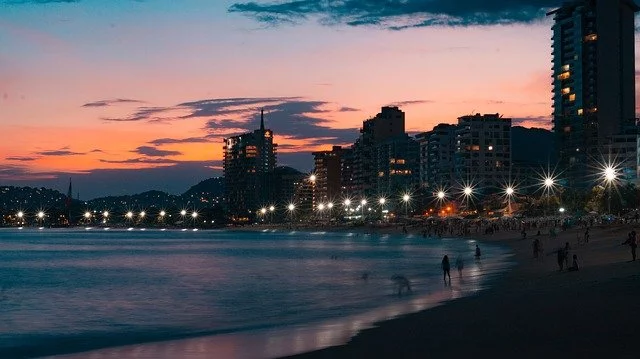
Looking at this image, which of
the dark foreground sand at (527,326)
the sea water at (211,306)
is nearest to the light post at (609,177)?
the sea water at (211,306)

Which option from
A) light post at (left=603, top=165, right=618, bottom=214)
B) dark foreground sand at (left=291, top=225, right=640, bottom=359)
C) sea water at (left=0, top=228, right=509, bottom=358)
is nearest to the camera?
dark foreground sand at (left=291, top=225, right=640, bottom=359)

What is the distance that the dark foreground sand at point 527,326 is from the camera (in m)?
16.0

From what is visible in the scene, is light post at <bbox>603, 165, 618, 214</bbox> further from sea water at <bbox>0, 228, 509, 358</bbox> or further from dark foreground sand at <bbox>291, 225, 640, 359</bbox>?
dark foreground sand at <bbox>291, 225, 640, 359</bbox>

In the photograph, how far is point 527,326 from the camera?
63.3 ft

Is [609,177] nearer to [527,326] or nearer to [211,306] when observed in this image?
[211,306]

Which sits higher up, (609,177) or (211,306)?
(609,177)

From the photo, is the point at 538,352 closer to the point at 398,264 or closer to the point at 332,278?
the point at 332,278

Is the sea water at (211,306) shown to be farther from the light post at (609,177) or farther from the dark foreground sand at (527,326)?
the light post at (609,177)

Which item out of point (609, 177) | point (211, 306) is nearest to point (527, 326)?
point (211, 306)

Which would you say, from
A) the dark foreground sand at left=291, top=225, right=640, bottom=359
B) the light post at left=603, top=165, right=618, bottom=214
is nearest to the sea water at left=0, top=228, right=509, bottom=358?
the dark foreground sand at left=291, top=225, right=640, bottom=359

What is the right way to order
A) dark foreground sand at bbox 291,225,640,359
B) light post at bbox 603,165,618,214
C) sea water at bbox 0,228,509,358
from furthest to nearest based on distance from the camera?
light post at bbox 603,165,618,214 → sea water at bbox 0,228,509,358 → dark foreground sand at bbox 291,225,640,359

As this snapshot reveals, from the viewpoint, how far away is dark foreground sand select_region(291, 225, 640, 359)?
1603 cm

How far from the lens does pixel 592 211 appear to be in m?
126

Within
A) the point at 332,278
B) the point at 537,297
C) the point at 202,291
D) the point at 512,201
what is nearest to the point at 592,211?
Result: the point at 512,201
